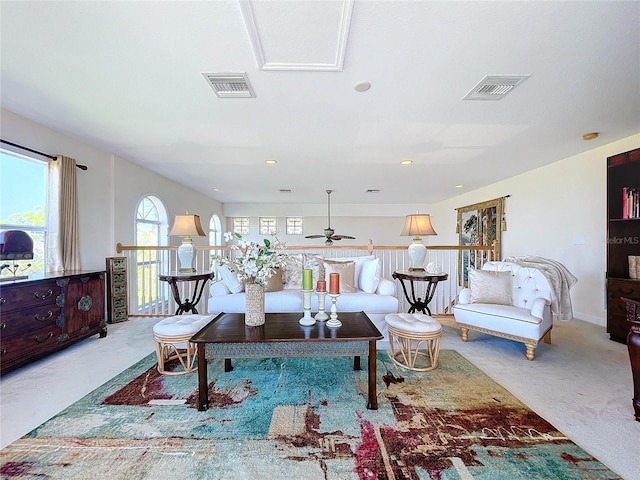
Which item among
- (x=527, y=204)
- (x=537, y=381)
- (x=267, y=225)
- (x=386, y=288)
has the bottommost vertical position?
(x=537, y=381)

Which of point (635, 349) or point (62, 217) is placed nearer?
point (635, 349)

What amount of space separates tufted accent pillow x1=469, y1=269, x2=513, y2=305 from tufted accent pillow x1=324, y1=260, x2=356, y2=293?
1492mm

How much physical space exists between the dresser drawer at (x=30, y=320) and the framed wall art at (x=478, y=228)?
6.34 m

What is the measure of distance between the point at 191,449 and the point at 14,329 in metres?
2.19

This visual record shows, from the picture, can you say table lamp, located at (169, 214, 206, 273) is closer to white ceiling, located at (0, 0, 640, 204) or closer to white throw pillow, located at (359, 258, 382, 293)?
white ceiling, located at (0, 0, 640, 204)

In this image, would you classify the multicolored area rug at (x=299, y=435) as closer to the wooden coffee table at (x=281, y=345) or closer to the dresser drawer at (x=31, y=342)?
the wooden coffee table at (x=281, y=345)

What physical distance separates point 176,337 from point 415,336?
209 cm

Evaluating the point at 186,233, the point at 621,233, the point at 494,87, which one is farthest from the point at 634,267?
the point at 186,233

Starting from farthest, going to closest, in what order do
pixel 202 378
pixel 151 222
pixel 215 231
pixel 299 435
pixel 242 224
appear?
pixel 242 224 < pixel 215 231 < pixel 151 222 < pixel 202 378 < pixel 299 435

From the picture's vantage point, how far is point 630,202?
3240 millimetres

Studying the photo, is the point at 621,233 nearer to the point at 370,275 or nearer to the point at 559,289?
the point at 559,289

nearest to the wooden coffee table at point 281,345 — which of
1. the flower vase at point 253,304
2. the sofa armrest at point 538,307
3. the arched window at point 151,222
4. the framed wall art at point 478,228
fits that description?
the flower vase at point 253,304

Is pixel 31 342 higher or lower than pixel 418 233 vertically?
lower

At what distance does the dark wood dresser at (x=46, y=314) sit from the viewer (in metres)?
2.39
